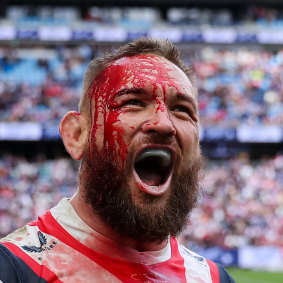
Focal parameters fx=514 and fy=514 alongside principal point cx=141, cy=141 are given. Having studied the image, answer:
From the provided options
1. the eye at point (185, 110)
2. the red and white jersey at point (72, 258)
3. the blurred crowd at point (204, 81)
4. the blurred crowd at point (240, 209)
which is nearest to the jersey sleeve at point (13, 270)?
the red and white jersey at point (72, 258)

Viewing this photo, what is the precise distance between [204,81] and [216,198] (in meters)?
4.01

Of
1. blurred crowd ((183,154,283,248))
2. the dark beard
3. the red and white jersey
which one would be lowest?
blurred crowd ((183,154,283,248))

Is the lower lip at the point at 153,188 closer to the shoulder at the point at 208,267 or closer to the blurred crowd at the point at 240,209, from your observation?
the shoulder at the point at 208,267

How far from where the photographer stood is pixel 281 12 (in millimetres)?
18375

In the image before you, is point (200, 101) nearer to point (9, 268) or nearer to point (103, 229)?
point (103, 229)

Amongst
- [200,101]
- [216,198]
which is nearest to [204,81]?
[200,101]

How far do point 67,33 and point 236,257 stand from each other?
25.5 feet

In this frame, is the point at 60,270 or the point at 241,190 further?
the point at 241,190

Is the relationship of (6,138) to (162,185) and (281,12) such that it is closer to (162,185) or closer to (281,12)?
(281,12)

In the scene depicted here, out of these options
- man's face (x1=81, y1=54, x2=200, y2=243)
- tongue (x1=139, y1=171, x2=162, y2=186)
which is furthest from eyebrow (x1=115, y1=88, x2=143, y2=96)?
tongue (x1=139, y1=171, x2=162, y2=186)

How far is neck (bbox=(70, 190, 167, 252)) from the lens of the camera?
1.33 m

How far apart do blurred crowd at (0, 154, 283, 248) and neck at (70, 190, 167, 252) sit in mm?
10481

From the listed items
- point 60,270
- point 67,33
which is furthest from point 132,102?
point 67,33

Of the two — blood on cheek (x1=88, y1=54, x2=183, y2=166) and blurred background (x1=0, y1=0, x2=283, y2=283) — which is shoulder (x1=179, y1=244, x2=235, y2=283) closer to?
blood on cheek (x1=88, y1=54, x2=183, y2=166)
